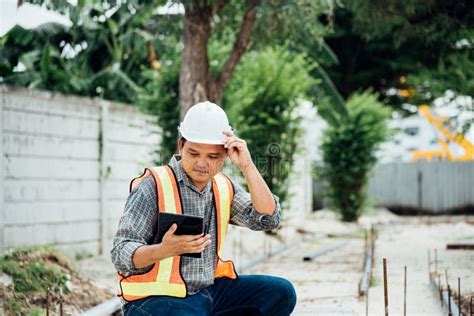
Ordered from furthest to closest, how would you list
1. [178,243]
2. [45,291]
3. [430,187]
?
[430,187] < [45,291] < [178,243]

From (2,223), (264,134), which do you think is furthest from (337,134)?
(2,223)

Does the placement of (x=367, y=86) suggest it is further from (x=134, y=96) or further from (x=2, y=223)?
(x=2, y=223)

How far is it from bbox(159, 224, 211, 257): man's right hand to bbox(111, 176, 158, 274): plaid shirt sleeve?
157mm

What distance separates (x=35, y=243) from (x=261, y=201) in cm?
521

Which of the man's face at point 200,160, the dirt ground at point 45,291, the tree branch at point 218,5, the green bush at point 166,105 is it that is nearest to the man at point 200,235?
the man's face at point 200,160

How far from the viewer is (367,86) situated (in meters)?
26.5

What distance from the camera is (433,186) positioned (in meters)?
22.3

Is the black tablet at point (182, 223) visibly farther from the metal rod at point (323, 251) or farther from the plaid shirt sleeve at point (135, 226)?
the metal rod at point (323, 251)

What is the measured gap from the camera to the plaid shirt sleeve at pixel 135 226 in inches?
121

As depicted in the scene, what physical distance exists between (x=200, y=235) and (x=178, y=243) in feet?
0.39

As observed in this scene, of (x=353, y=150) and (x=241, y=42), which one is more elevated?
(x=241, y=42)

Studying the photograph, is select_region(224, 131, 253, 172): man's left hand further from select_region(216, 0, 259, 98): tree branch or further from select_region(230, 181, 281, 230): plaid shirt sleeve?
select_region(216, 0, 259, 98): tree branch

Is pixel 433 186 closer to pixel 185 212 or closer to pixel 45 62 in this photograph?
pixel 45 62

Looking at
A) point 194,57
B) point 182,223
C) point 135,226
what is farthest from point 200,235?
point 194,57
